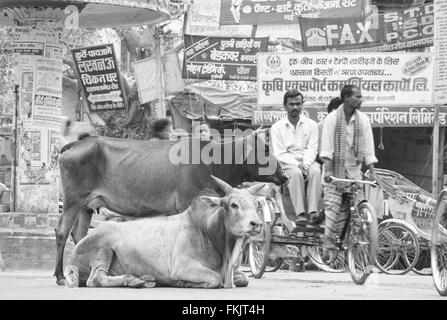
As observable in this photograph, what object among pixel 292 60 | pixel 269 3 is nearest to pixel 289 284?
pixel 292 60

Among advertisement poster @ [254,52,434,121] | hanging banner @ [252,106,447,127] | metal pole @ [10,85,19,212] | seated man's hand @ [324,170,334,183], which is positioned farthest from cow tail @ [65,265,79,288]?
advertisement poster @ [254,52,434,121]

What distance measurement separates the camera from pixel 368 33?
2167 centimetres

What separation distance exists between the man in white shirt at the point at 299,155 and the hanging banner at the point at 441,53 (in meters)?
2.51

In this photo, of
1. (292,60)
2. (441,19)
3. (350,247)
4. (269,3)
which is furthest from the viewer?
(269,3)

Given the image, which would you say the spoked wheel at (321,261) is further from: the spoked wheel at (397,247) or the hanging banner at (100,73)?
the hanging banner at (100,73)

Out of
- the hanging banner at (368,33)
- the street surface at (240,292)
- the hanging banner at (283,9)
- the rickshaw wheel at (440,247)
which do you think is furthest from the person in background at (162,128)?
the hanging banner at (283,9)

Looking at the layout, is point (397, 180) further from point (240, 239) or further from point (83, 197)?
point (240, 239)

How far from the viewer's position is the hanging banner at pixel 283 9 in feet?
85.6

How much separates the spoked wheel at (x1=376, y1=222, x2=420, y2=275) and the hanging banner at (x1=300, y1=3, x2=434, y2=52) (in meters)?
6.54

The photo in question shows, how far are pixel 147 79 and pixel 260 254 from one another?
13639 millimetres

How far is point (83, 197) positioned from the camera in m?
11.7

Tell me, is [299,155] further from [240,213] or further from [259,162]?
[240,213]

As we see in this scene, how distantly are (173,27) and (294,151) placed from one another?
20.5m

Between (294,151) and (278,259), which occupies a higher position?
(294,151)
